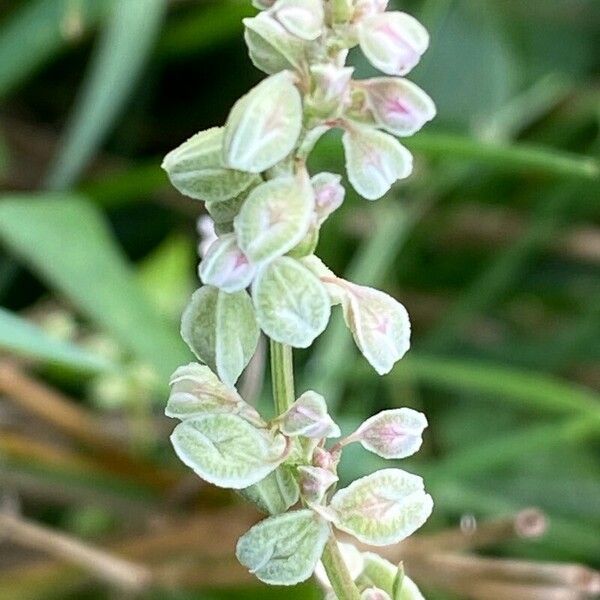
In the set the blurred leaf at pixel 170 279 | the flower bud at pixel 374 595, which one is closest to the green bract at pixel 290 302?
the flower bud at pixel 374 595

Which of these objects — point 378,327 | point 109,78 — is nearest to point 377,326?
point 378,327

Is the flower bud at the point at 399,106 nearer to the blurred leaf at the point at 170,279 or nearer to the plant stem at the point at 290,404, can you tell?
the plant stem at the point at 290,404

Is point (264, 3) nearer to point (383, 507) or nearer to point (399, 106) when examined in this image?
point (399, 106)

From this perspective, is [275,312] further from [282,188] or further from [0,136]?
[0,136]

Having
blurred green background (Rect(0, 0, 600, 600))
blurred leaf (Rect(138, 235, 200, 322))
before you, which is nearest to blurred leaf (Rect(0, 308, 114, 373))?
blurred green background (Rect(0, 0, 600, 600))

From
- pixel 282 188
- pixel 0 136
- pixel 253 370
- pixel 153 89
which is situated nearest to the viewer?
pixel 282 188

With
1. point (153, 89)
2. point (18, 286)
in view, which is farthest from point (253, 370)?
point (153, 89)

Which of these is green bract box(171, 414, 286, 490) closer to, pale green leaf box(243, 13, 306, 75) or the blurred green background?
pale green leaf box(243, 13, 306, 75)
